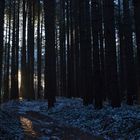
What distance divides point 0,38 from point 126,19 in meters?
18.7

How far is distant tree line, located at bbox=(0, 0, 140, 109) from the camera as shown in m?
17.0

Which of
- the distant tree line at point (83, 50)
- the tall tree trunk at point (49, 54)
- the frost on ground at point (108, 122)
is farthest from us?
the tall tree trunk at point (49, 54)

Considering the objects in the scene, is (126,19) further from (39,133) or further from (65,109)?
(39,133)

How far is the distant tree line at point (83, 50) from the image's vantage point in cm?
1697

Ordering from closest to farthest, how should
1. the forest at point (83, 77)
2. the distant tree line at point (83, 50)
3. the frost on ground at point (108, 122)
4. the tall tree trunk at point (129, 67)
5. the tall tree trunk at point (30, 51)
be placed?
1. the frost on ground at point (108, 122)
2. the forest at point (83, 77)
3. the distant tree line at point (83, 50)
4. the tall tree trunk at point (129, 67)
5. the tall tree trunk at point (30, 51)

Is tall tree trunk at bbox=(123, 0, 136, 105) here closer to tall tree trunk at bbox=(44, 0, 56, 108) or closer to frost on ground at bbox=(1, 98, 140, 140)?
frost on ground at bbox=(1, 98, 140, 140)

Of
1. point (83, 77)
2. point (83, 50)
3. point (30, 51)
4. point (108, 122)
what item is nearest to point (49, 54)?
point (83, 50)

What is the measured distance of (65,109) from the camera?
1980cm

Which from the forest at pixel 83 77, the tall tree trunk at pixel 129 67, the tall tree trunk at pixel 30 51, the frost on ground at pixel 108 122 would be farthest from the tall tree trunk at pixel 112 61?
the tall tree trunk at pixel 30 51

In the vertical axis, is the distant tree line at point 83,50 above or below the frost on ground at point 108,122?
above

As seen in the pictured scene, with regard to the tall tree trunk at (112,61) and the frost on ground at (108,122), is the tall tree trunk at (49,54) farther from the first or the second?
the tall tree trunk at (112,61)

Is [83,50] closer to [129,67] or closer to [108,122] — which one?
[129,67]

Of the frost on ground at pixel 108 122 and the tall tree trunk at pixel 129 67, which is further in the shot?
the tall tree trunk at pixel 129 67

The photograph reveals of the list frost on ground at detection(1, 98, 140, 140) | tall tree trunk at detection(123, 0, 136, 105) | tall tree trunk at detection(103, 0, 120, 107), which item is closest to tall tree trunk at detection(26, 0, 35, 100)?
tall tree trunk at detection(123, 0, 136, 105)
